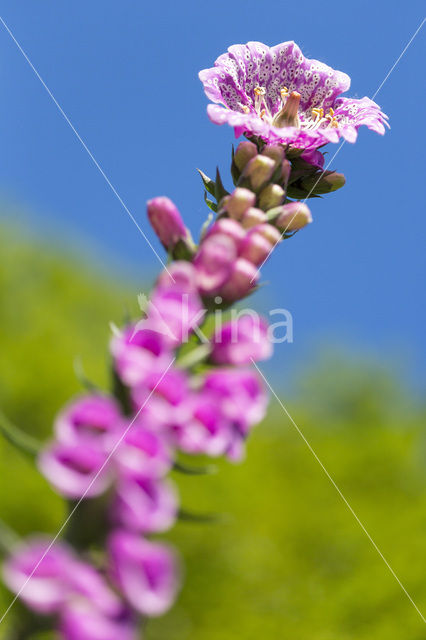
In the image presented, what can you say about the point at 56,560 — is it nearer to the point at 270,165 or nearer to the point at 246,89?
the point at 270,165

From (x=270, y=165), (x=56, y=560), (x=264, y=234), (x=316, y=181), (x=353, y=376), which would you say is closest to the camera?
(x=56, y=560)

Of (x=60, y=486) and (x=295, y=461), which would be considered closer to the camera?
(x=60, y=486)

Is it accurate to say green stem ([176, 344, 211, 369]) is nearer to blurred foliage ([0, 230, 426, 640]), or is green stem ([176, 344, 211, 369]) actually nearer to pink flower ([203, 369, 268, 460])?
pink flower ([203, 369, 268, 460])

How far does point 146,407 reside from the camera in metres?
0.98

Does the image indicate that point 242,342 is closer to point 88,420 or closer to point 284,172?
point 88,420

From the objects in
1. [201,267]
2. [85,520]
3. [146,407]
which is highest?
[201,267]

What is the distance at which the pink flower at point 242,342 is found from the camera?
1179mm

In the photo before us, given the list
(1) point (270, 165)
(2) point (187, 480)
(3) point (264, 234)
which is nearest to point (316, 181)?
(1) point (270, 165)

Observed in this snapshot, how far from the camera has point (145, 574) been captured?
0.86 m

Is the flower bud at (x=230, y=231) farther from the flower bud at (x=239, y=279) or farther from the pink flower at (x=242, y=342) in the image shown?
the pink flower at (x=242, y=342)

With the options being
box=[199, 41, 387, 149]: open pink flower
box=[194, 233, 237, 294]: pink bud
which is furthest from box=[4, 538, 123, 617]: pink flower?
box=[199, 41, 387, 149]: open pink flower

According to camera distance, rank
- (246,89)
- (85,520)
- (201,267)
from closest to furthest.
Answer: (85,520) → (201,267) → (246,89)

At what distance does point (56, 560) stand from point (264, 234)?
810 millimetres

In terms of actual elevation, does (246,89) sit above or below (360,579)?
above
